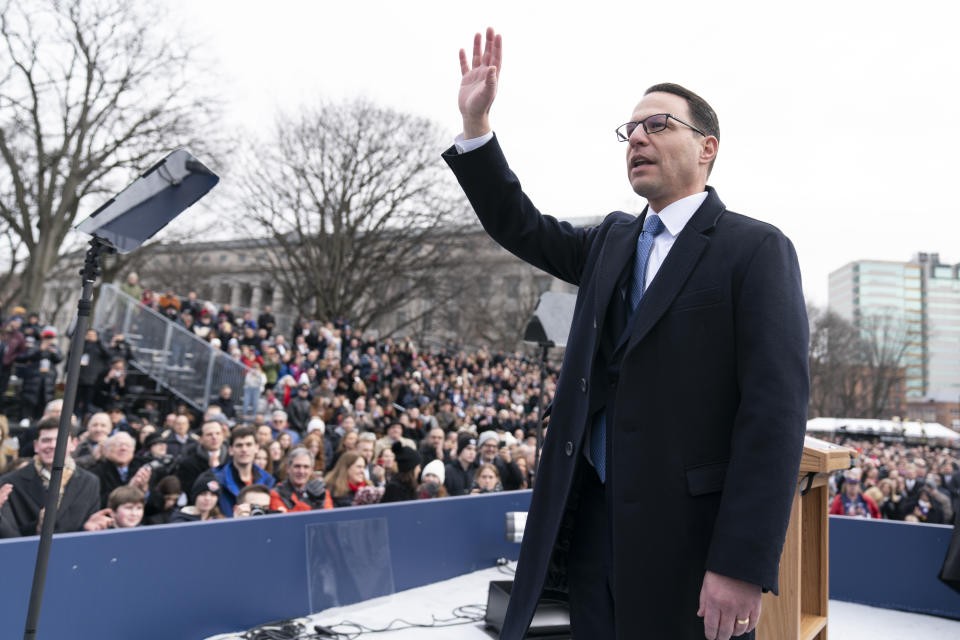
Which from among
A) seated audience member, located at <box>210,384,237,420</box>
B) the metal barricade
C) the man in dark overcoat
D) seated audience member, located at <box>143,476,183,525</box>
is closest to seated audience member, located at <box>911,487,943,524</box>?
seated audience member, located at <box>143,476,183,525</box>

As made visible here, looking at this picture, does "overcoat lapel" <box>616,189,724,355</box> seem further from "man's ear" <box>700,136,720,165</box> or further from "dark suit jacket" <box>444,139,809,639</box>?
"man's ear" <box>700,136,720,165</box>

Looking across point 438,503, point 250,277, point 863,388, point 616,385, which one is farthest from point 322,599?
point 863,388

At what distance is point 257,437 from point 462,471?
2631mm

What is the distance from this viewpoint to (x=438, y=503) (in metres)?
5.63

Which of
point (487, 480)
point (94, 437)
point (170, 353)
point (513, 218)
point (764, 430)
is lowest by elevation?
point (487, 480)

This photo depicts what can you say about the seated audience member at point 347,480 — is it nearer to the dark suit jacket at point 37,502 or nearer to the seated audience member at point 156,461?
the seated audience member at point 156,461

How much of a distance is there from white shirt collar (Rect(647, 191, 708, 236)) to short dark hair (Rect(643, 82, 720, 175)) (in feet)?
0.63

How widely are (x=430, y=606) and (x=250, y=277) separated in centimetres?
5097

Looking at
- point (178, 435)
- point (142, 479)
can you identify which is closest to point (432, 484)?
point (142, 479)

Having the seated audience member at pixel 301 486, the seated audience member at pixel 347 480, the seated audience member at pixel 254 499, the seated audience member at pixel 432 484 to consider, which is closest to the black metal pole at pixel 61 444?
the seated audience member at pixel 254 499

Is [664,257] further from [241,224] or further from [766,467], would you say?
[241,224]

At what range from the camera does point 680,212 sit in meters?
1.85

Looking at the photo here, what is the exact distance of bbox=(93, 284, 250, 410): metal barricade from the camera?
13.3 metres

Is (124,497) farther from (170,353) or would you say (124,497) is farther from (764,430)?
(170,353)
